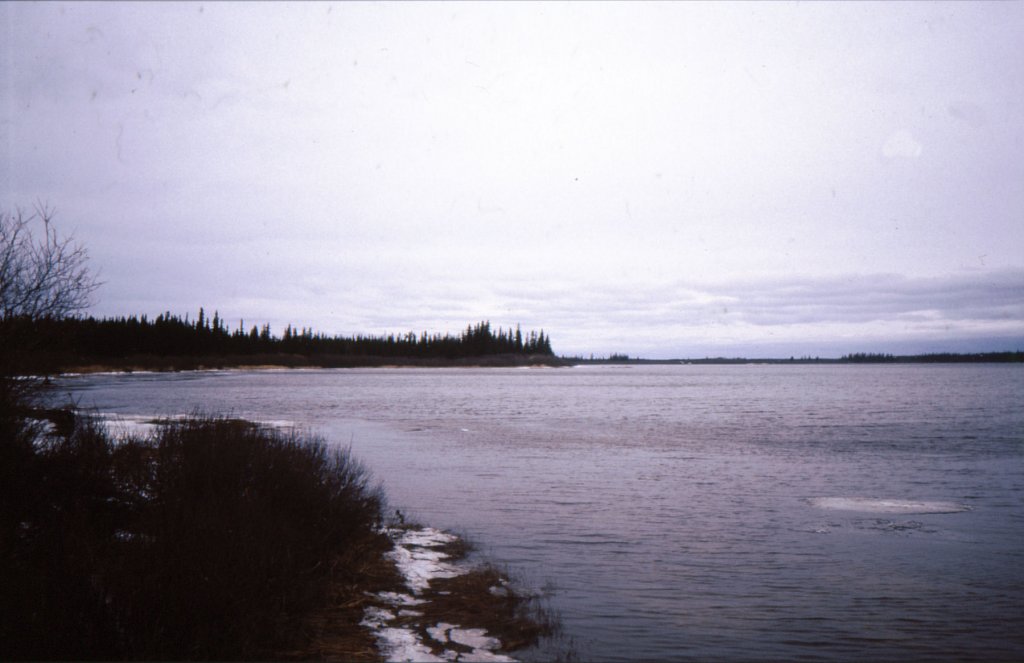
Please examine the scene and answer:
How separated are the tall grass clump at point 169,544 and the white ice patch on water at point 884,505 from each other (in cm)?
1209

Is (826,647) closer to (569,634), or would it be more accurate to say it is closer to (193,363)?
(569,634)

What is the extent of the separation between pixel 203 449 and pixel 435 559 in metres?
4.17

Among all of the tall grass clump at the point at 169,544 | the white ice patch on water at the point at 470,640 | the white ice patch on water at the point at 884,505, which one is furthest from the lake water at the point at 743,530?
the tall grass clump at the point at 169,544

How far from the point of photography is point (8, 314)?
34.7 ft

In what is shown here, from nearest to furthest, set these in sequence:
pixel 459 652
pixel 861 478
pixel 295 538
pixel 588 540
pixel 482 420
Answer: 1. pixel 459 652
2. pixel 295 538
3. pixel 588 540
4. pixel 861 478
5. pixel 482 420

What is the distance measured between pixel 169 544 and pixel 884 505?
17133 mm

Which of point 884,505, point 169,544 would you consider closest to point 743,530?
point 884,505

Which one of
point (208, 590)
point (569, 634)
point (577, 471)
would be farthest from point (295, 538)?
point (577, 471)

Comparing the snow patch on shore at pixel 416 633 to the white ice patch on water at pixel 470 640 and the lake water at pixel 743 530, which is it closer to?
the white ice patch on water at pixel 470 640

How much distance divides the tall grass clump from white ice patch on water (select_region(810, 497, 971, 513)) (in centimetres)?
1209

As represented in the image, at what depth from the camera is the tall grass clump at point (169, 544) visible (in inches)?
243

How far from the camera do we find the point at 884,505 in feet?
58.9

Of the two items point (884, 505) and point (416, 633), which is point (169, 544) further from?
point (884, 505)

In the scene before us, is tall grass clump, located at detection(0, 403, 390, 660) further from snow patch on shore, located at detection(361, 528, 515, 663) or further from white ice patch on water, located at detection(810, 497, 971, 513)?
white ice patch on water, located at detection(810, 497, 971, 513)
